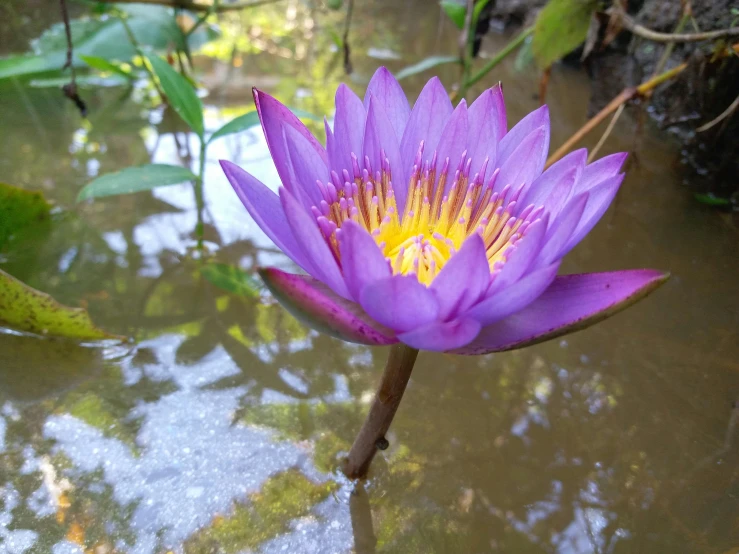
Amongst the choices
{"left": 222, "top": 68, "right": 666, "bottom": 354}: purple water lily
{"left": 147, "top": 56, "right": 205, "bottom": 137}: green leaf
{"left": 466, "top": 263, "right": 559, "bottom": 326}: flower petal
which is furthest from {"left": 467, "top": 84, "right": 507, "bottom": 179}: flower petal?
{"left": 147, "top": 56, "right": 205, "bottom": 137}: green leaf

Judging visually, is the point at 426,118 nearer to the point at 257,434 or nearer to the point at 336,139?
the point at 336,139

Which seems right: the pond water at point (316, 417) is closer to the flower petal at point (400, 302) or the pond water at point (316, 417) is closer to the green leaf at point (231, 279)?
the green leaf at point (231, 279)

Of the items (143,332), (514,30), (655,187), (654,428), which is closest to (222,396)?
(143,332)

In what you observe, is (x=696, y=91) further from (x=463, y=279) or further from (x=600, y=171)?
(x=463, y=279)

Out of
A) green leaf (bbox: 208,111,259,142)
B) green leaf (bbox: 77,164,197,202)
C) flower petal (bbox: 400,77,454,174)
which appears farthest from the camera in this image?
green leaf (bbox: 208,111,259,142)

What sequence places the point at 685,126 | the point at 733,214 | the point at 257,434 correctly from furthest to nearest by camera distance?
the point at 685,126 → the point at 733,214 → the point at 257,434

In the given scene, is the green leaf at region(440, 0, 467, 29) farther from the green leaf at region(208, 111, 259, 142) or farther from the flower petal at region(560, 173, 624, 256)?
the flower petal at region(560, 173, 624, 256)
